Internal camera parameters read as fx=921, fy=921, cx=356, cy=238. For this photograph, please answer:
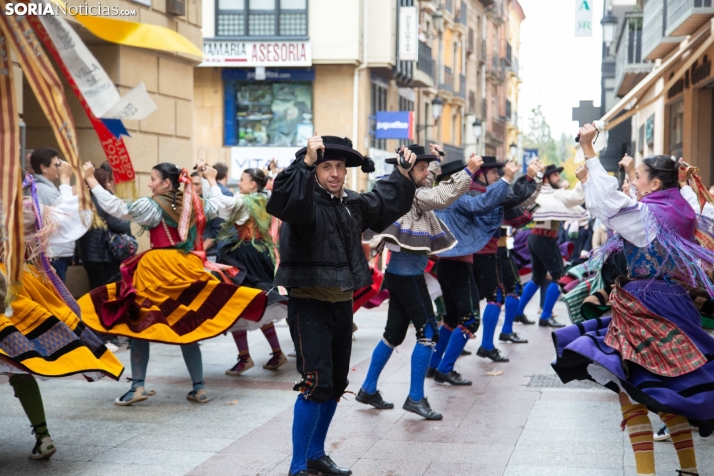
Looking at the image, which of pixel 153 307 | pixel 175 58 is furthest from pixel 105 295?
pixel 175 58

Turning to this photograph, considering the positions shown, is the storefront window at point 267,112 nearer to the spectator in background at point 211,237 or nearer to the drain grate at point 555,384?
the spectator in background at point 211,237

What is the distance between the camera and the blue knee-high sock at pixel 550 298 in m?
12.2

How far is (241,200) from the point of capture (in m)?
8.62

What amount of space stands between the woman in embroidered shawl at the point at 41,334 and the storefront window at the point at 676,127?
15.8 m

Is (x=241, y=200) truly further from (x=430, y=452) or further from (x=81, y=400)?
(x=430, y=452)

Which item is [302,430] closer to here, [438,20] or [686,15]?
[686,15]

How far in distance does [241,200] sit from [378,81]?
72.5 ft

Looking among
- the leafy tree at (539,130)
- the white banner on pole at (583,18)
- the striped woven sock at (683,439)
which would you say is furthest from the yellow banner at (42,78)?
the leafy tree at (539,130)

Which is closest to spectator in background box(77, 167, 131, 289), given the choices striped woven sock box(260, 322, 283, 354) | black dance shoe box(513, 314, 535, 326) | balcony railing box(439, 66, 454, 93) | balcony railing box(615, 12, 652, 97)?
striped woven sock box(260, 322, 283, 354)

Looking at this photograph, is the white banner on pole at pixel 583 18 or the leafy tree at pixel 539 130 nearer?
the white banner on pole at pixel 583 18

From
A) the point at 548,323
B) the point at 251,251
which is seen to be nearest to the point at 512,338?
the point at 548,323

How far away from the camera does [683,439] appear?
4.87m

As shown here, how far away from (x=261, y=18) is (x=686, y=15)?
15390 millimetres

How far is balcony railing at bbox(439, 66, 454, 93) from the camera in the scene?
135 ft
